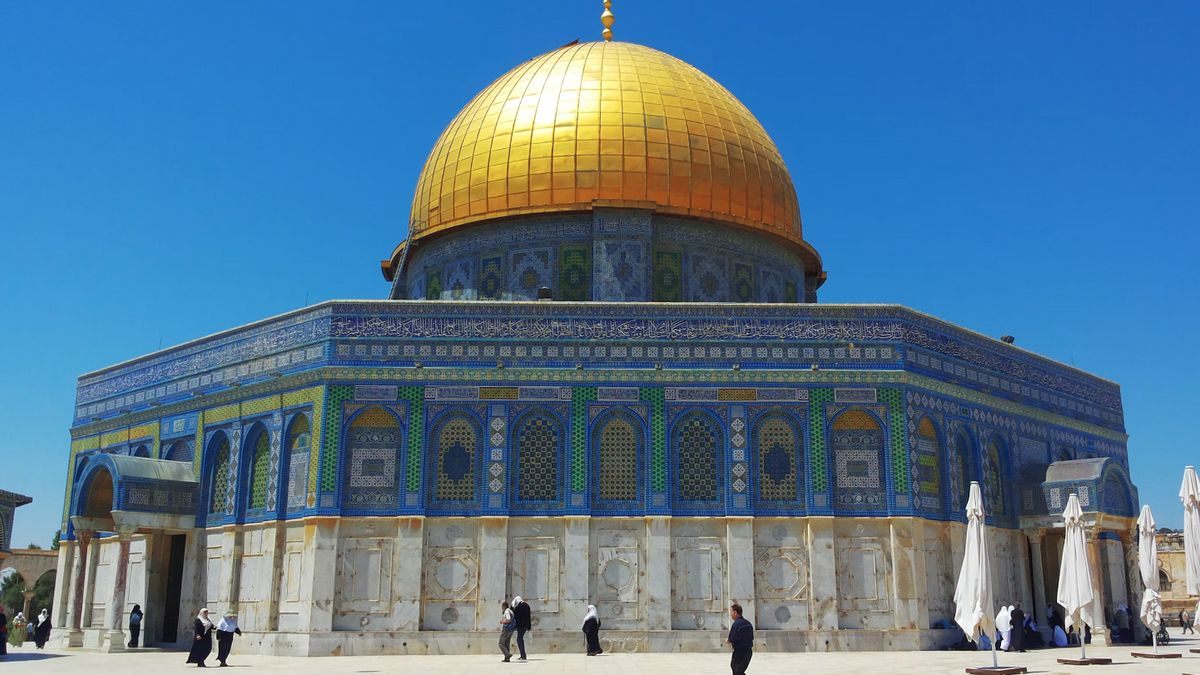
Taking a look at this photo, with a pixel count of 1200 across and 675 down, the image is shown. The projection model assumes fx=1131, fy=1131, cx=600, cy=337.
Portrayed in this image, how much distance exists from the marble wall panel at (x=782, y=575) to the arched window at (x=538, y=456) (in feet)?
11.2

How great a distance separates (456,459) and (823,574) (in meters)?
6.17

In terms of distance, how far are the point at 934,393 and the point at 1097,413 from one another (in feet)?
22.5

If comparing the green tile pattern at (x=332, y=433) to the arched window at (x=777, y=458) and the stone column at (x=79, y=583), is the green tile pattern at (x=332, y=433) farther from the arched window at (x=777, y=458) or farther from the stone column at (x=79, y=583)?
the arched window at (x=777, y=458)

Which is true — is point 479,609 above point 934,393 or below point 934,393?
below

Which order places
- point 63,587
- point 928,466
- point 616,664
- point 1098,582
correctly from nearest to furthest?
point 616,664 < point 928,466 < point 1098,582 < point 63,587

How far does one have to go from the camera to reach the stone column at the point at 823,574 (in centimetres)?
1788

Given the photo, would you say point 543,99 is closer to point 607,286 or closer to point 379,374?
point 607,286

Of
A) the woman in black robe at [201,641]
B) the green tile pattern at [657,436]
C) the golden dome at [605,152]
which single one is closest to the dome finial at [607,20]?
the golden dome at [605,152]

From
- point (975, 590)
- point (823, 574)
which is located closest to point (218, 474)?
point (823, 574)

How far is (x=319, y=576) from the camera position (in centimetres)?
1761

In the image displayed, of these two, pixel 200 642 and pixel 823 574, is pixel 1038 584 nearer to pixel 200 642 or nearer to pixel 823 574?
pixel 823 574

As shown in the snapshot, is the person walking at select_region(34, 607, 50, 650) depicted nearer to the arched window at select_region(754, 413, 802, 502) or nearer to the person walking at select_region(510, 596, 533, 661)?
the person walking at select_region(510, 596, 533, 661)

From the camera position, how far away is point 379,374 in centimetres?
1847

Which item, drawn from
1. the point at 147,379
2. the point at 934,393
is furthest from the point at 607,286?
the point at 147,379
